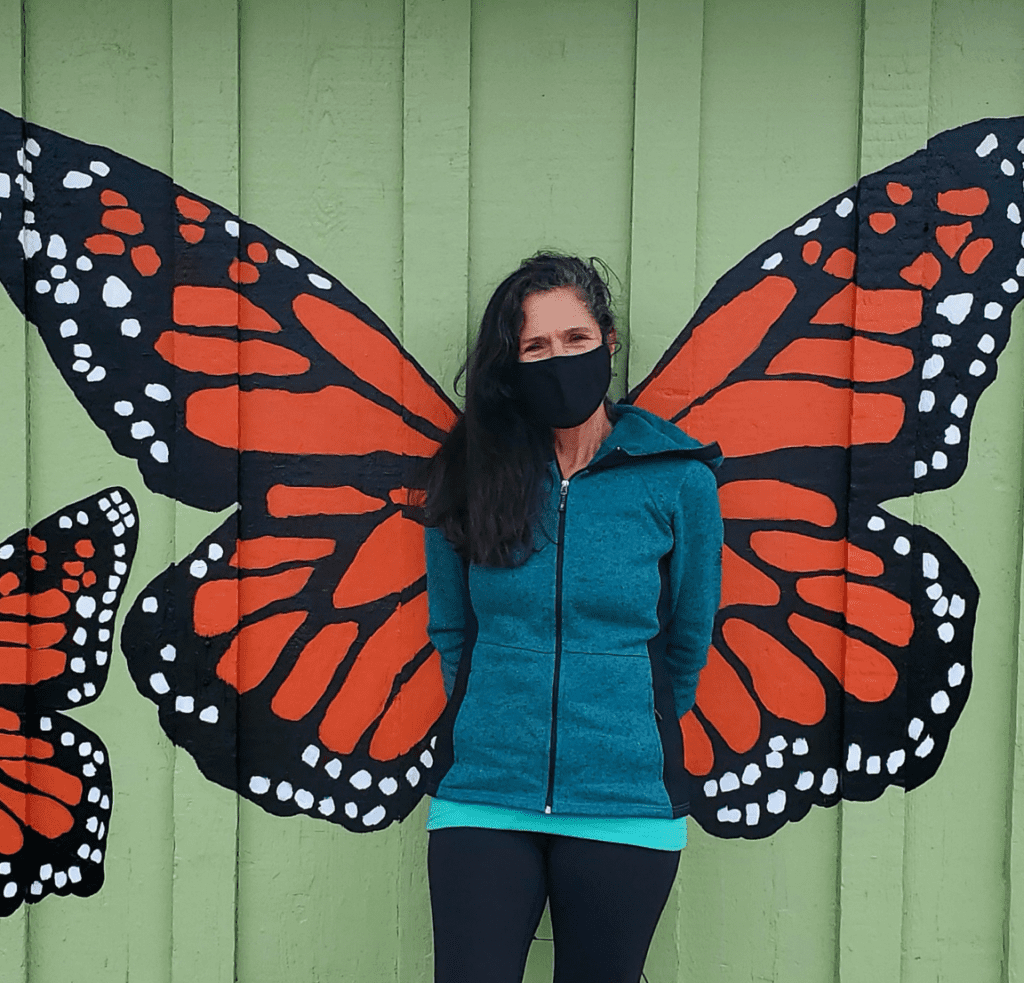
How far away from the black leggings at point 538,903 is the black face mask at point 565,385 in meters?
0.72

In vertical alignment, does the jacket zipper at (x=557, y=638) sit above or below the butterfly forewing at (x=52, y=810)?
above

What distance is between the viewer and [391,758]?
2.22m

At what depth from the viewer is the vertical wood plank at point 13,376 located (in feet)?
7.11

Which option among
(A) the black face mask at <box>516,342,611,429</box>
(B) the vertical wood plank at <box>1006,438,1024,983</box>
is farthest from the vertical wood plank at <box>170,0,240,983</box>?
(B) the vertical wood plank at <box>1006,438,1024,983</box>

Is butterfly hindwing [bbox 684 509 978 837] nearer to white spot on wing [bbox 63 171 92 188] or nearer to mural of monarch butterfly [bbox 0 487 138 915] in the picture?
mural of monarch butterfly [bbox 0 487 138 915]

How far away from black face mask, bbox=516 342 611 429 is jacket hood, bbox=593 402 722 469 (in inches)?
2.7

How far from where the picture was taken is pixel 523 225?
7.16ft

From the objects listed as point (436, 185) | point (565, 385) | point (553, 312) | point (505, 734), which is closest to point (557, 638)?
point (505, 734)

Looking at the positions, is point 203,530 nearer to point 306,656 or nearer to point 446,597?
point 306,656

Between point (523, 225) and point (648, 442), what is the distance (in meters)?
0.62

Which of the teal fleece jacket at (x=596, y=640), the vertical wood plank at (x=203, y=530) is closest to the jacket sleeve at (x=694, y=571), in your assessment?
the teal fleece jacket at (x=596, y=640)

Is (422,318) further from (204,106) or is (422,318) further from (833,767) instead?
(833,767)

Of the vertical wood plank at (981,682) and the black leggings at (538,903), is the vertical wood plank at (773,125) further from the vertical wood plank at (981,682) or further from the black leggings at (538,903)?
the black leggings at (538,903)

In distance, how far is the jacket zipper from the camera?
5.65 feet
